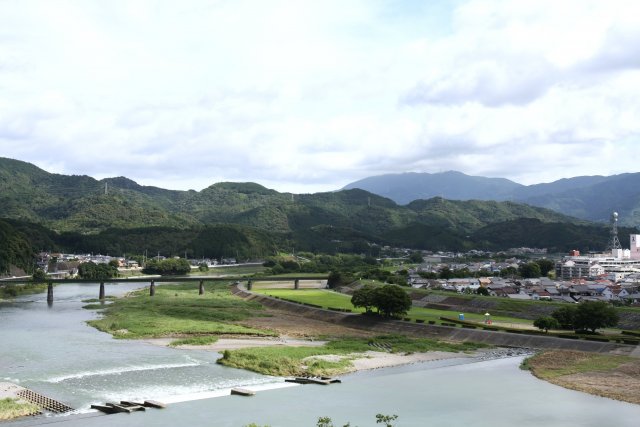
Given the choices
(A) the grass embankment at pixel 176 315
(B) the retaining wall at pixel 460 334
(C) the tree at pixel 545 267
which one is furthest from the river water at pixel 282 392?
(C) the tree at pixel 545 267

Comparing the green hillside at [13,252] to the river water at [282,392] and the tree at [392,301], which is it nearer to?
the river water at [282,392]

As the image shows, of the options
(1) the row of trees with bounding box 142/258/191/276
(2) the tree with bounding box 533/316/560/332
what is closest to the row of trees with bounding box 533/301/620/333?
(2) the tree with bounding box 533/316/560/332

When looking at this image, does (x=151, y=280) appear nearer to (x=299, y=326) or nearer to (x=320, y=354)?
(x=299, y=326)

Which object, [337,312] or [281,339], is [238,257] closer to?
[337,312]

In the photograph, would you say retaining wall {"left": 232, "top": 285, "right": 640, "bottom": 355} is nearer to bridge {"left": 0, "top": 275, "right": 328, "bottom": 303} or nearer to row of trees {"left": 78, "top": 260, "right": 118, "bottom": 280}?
bridge {"left": 0, "top": 275, "right": 328, "bottom": 303}

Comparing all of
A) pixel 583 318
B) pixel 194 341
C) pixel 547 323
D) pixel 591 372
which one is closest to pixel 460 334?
pixel 547 323

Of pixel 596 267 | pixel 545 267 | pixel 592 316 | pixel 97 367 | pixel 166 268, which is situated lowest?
pixel 97 367
